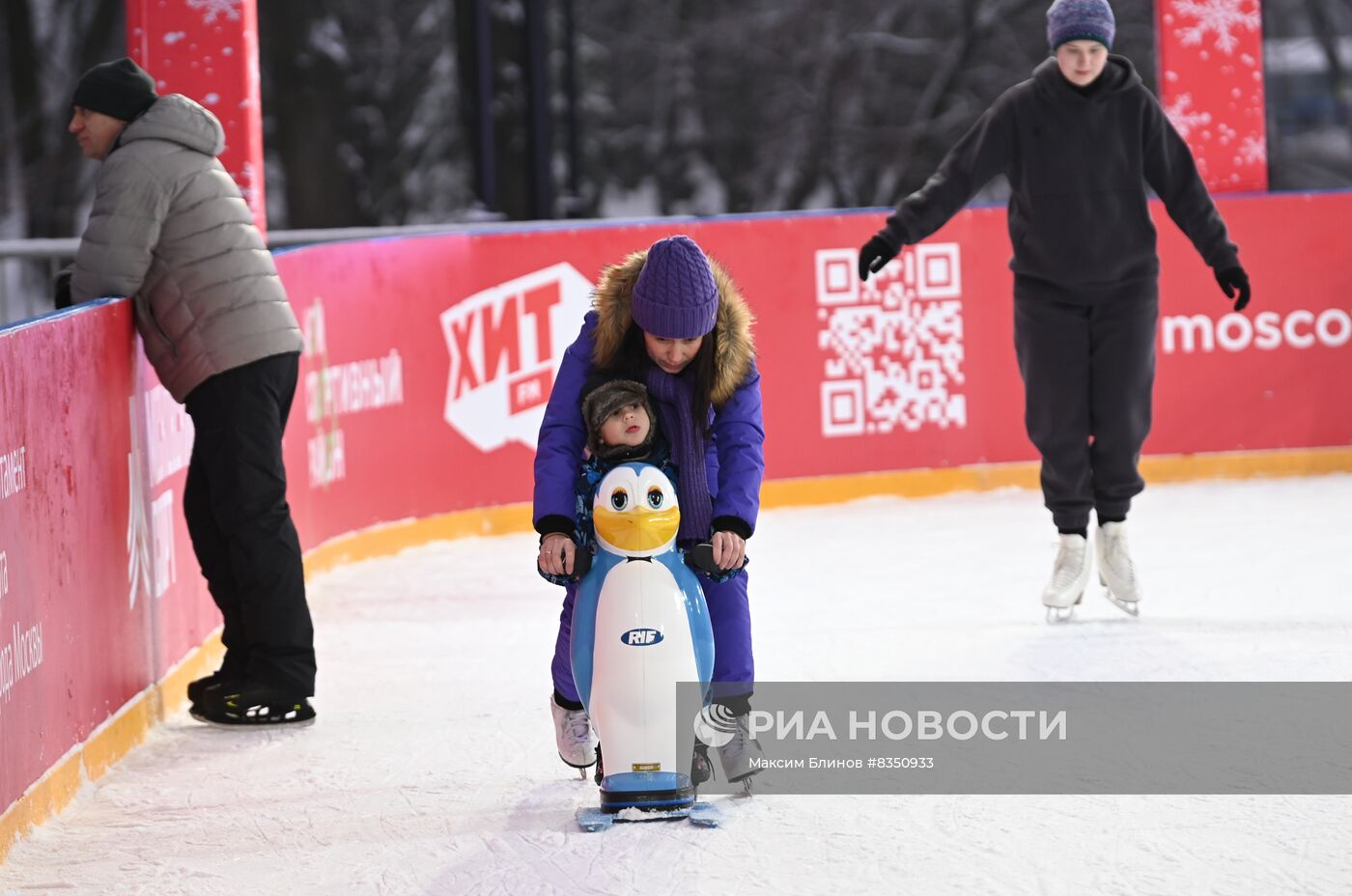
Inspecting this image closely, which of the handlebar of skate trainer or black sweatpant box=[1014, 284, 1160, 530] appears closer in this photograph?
the handlebar of skate trainer

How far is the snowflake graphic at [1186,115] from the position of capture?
29.1 ft

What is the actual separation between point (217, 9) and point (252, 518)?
212cm

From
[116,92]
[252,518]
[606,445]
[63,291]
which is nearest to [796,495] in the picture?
[252,518]

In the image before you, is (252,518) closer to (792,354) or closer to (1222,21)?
(792,354)

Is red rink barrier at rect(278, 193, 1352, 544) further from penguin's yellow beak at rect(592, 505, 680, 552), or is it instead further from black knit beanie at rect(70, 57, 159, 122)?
penguin's yellow beak at rect(592, 505, 680, 552)

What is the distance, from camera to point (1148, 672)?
4988 mm

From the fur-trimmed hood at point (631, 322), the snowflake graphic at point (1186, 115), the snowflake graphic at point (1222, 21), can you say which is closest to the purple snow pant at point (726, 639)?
the fur-trimmed hood at point (631, 322)

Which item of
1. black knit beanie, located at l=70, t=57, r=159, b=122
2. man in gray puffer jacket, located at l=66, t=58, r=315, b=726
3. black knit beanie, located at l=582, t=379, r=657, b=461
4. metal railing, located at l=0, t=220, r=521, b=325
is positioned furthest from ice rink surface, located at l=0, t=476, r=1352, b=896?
metal railing, located at l=0, t=220, r=521, b=325

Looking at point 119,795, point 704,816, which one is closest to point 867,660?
point 704,816

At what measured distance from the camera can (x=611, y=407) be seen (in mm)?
3631

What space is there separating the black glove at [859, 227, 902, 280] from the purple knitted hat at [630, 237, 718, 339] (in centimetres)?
178

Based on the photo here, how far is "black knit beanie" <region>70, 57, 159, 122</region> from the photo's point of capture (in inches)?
183

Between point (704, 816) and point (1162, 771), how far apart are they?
0.99 metres

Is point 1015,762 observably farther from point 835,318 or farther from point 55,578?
point 835,318
